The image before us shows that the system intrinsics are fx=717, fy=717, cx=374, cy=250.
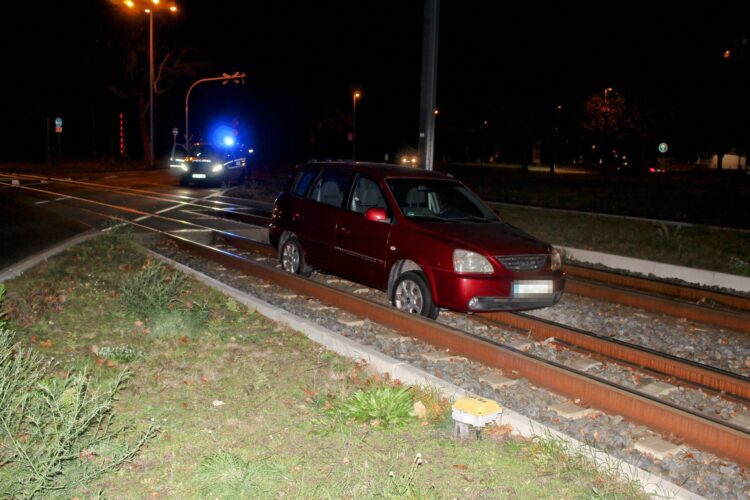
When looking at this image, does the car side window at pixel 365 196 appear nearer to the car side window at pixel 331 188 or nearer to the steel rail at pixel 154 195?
the car side window at pixel 331 188

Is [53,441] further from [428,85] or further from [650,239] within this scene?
[650,239]

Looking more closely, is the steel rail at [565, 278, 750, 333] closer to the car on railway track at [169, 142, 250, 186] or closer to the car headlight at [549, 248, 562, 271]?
the car headlight at [549, 248, 562, 271]

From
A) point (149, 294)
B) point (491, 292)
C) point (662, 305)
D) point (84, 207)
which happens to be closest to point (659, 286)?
point (662, 305)

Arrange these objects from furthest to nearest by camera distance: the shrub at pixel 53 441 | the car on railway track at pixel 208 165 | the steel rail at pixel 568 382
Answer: the car on railway track at pixel 208 165
the steel rail at pixel 568 382
the shrub at pixel 53 441

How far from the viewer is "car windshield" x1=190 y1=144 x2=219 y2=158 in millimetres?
31359

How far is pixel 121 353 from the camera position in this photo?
6410mm

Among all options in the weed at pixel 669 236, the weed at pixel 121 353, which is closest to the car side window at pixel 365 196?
the weed at pixel 121 353

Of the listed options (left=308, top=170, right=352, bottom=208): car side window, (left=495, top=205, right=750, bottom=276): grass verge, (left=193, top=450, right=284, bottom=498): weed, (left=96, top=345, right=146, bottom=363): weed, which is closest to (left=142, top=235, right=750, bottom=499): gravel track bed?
(left=308, top=170, right=352, bottom=208): car side window

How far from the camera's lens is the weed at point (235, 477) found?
404cm

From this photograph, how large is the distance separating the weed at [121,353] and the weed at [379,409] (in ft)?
7.10

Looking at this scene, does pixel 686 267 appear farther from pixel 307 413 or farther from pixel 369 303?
pixel 307 413

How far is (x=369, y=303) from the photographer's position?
8.80 metres

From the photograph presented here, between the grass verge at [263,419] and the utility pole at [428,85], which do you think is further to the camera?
the utility pole at [428,85]

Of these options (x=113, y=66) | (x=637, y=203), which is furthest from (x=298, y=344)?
(x=113, y=66)
